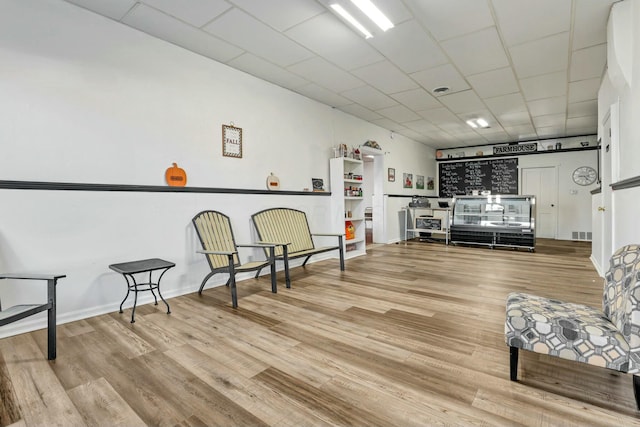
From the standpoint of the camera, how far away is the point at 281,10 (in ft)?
9.50

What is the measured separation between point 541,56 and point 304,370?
14.5 feet

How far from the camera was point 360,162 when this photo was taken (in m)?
5.94

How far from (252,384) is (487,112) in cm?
634

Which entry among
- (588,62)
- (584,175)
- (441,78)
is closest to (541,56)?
(588,62)

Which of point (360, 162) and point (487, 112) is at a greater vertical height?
point (487, 112)

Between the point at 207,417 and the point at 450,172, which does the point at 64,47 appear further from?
the point at 450,172

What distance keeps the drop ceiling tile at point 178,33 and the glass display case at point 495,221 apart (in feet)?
19.1

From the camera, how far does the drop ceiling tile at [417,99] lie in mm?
5074

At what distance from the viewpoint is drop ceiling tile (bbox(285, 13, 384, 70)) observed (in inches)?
123

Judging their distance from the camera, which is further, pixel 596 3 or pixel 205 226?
pixel 205 226

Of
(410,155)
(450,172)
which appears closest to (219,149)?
(410,155)

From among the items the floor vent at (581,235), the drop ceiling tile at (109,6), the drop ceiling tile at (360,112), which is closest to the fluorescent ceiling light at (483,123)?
the drop ceiling tile at (360,112)

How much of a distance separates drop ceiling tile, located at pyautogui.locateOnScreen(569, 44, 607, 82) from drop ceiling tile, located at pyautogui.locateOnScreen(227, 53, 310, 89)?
3418 millimetres

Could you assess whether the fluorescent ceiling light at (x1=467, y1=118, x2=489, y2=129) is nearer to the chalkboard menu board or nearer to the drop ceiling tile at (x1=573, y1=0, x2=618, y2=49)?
the chalkboard menu board
